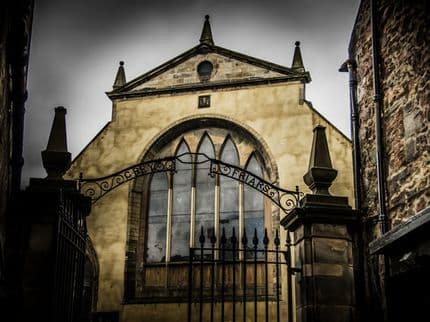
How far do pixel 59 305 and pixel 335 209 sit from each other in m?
3.56

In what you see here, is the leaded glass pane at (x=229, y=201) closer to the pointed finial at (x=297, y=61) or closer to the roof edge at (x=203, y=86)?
the roof edge at (x=203, y=86)

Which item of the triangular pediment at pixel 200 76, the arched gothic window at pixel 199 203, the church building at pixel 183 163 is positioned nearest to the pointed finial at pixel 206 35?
the church building at pixel 183 163

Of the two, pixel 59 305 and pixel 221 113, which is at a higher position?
pixel 221 113

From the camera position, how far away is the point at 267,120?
15422 millimetres

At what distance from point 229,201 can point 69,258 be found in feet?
24.9

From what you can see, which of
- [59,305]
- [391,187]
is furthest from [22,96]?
[391,187]

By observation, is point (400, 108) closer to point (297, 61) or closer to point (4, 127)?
point (4, 127)

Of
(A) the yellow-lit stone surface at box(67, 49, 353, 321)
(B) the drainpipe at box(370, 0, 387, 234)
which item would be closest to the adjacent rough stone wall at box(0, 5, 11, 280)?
(B) the drainpipe at box(370, 0, 387, 234)

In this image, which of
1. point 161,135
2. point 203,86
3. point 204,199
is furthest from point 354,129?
point 161,135

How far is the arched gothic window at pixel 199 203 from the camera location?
49.0 ft

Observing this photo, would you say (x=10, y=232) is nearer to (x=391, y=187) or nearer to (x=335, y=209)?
(x=335, y=209)

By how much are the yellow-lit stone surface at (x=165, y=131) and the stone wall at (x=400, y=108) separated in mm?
5445

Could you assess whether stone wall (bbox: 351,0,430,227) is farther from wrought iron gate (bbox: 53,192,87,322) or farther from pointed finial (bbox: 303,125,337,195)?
wrought iron gate (bbox: 53,192,87,322)

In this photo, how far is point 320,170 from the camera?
873 cm
